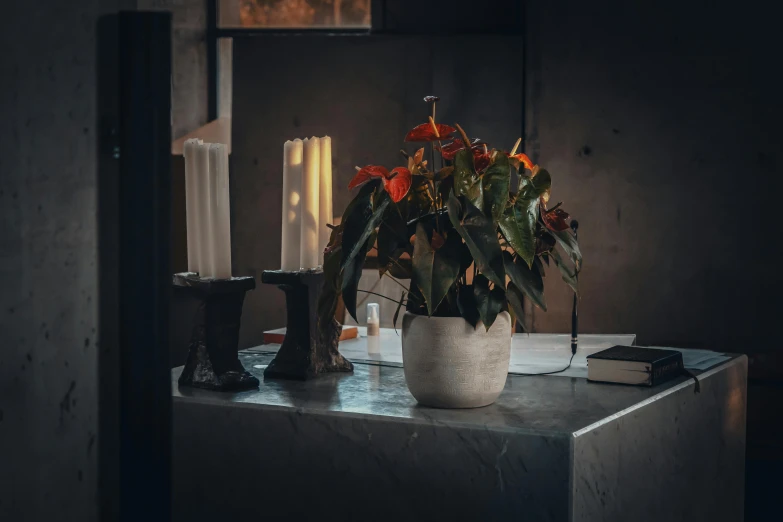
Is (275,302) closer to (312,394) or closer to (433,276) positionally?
(312,394)

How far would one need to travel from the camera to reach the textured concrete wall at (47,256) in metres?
0.28

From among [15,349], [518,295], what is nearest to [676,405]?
[518,295]

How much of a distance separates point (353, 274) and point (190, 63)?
117 inches

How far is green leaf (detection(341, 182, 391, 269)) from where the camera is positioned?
50.9 inches

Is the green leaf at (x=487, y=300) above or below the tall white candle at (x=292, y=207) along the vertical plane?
below

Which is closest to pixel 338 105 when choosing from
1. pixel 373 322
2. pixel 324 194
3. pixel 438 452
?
pixel 373 322

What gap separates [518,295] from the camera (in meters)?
1.32

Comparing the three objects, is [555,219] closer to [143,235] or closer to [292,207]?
[292,207]

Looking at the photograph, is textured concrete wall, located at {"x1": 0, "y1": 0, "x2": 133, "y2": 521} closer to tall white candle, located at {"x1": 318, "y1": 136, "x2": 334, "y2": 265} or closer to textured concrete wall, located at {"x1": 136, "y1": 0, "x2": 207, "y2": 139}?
tall white candle, located at {"x1": 318, "y1": 136, "x2": 334, "y2": 265}

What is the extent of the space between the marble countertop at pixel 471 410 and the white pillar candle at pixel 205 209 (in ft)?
0.77

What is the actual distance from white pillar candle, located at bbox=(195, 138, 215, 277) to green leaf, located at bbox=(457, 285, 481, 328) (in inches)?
18.8

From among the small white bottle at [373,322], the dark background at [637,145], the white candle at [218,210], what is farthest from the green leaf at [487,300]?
the dark background at [637,145]

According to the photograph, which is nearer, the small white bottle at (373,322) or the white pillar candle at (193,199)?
the white pillar candle at (193,199)

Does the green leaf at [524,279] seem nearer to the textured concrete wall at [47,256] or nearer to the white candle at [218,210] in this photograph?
the white candle at [218,210]
